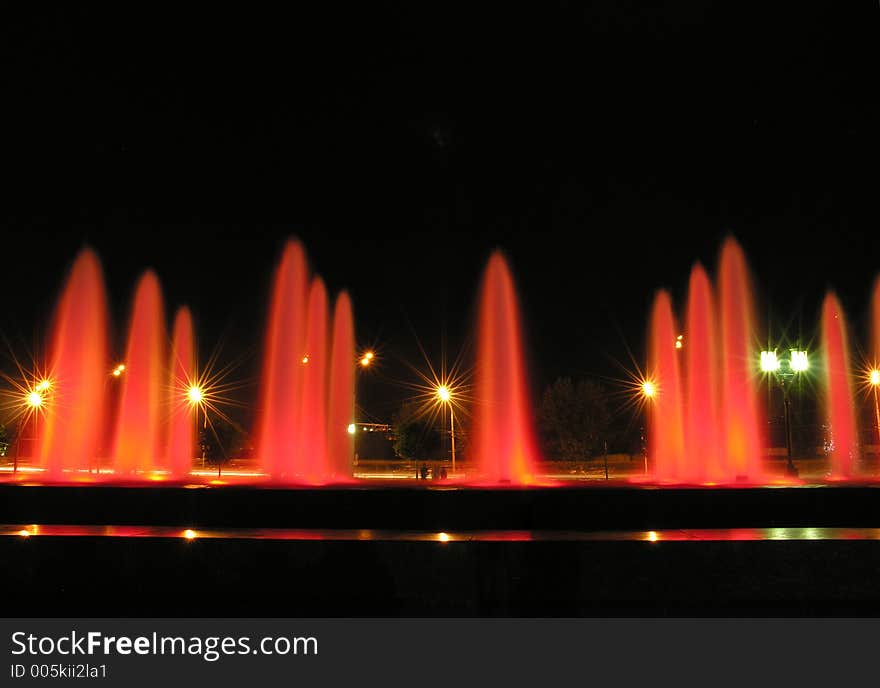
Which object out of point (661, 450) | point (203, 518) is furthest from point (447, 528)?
point (661, 450)

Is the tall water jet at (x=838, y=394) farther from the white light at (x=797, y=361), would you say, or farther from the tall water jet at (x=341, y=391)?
the tall water jet at (x=341, y=391)

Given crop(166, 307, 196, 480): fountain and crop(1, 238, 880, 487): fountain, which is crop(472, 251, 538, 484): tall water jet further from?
crop(166, 307, 196, 480): fountain

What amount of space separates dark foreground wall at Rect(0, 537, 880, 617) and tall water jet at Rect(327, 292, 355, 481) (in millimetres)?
12379

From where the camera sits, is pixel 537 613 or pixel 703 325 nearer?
pixel 537 613

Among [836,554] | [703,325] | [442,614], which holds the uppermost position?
[703,325]

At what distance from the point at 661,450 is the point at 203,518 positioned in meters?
15.1

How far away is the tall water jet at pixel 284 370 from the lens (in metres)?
18.3

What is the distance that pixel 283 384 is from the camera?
18.9 meters

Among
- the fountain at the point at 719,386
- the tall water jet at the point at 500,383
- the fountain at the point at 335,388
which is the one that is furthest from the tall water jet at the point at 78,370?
the fountain at the point at 719,386

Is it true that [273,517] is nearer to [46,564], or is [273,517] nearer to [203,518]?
[203,518]

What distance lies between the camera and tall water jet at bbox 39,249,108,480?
18219 mm

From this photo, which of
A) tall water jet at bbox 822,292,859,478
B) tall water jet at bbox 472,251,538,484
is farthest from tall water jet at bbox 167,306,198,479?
tall water jet at bbox 822,292,859,478

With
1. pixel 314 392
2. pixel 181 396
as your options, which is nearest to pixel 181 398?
pixel 181 396
